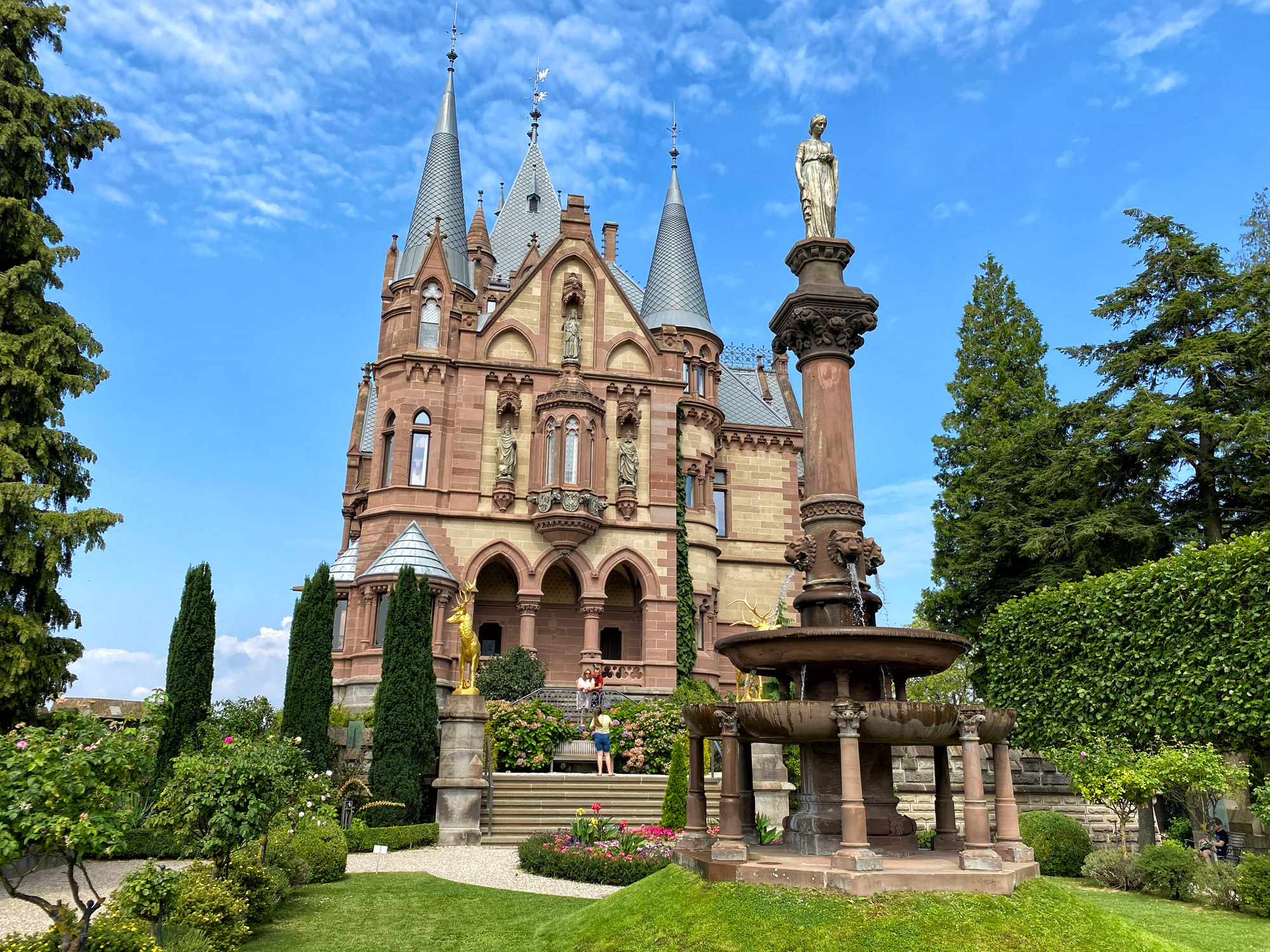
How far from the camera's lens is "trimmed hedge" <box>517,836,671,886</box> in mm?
14578

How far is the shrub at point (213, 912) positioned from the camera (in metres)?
9.46

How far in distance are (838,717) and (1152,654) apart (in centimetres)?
1302

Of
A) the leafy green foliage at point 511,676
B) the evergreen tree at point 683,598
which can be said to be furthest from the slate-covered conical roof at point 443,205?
the leafy green foliage at point 511,676

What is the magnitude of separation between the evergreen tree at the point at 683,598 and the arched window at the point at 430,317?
9490 mm

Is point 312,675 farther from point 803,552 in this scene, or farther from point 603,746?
point 803,552

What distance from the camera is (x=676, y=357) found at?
36094 millimetres

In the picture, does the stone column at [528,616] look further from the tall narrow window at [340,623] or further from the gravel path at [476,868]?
the gravel path at [476,868]

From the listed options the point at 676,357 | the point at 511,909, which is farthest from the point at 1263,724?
the point at 676,357

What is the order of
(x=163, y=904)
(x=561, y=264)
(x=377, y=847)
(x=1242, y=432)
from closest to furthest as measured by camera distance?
(x=163, y=904) → (x=377, y=847) → (x=1242, y=432) → (x=561, y=264)

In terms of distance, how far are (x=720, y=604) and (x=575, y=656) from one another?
7663mm

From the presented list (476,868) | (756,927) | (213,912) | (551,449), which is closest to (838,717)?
(756,927)

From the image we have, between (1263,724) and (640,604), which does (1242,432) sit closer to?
(1263,724)

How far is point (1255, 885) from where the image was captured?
43.4 ft

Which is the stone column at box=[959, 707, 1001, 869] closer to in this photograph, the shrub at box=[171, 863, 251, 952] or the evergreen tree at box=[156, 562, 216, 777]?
the shrub at box=[171, 863, 251, 952]
